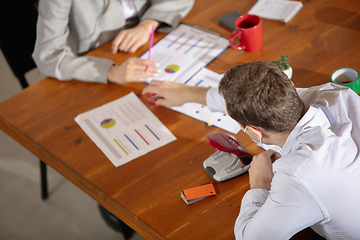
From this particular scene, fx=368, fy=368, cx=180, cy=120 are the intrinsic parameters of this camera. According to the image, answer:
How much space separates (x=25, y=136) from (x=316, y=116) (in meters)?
0.98

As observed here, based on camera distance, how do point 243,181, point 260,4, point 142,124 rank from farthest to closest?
point 260,4 → point 142,124 → point 243,181

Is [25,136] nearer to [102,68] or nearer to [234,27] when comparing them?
[102,68]

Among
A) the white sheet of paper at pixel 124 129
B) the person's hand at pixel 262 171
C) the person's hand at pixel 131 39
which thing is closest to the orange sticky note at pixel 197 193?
the person's hand at pixel 262 171

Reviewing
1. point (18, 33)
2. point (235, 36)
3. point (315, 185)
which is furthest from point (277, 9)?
point (18, 33)

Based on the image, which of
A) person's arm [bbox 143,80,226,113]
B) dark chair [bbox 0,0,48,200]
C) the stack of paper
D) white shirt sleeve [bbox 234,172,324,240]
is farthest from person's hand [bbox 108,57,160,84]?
white shirt sleeve [bbox 234,172,324,240]

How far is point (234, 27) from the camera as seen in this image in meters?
1.50

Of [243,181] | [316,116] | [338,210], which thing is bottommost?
[243,181]

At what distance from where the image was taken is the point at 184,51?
4.83 feet

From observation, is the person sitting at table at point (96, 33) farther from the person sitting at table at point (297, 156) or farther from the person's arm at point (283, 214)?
the person's arm at point (283, 214)

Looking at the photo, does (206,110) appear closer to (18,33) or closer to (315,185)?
(315,185)

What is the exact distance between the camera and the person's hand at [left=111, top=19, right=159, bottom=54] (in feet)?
5.10

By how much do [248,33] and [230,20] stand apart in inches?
8.5

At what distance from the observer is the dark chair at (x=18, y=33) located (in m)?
1.72

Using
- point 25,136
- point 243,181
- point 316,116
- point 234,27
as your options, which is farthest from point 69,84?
point 316,116
